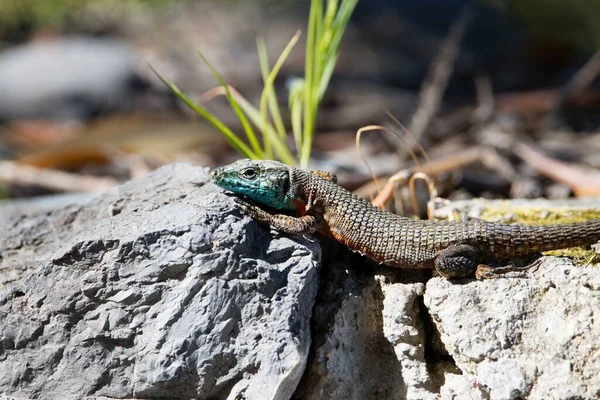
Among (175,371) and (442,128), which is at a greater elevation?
(442,128)

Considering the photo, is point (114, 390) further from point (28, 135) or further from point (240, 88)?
point (28, 135)

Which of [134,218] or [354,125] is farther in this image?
[354,125]

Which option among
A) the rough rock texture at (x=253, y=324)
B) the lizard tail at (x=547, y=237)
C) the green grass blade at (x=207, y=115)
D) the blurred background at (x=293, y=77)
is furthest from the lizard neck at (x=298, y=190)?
the blurred background at (x=293, y=77)

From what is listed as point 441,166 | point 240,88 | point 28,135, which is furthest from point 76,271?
point 28,135

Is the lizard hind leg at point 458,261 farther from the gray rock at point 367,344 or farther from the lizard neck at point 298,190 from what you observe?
the lizard neck at point 298,190

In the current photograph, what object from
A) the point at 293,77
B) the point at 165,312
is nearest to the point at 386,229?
the point at 165,312

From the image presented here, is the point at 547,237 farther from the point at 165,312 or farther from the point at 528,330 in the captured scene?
the point at 165,312

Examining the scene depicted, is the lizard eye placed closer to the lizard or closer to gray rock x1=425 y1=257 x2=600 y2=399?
the lizard

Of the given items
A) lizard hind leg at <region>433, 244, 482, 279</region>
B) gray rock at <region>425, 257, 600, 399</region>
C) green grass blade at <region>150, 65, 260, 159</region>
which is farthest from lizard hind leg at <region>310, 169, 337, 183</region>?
gray rock at <region>425, 257, 600, 399</region>

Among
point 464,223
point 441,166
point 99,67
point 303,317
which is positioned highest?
point 99,67
